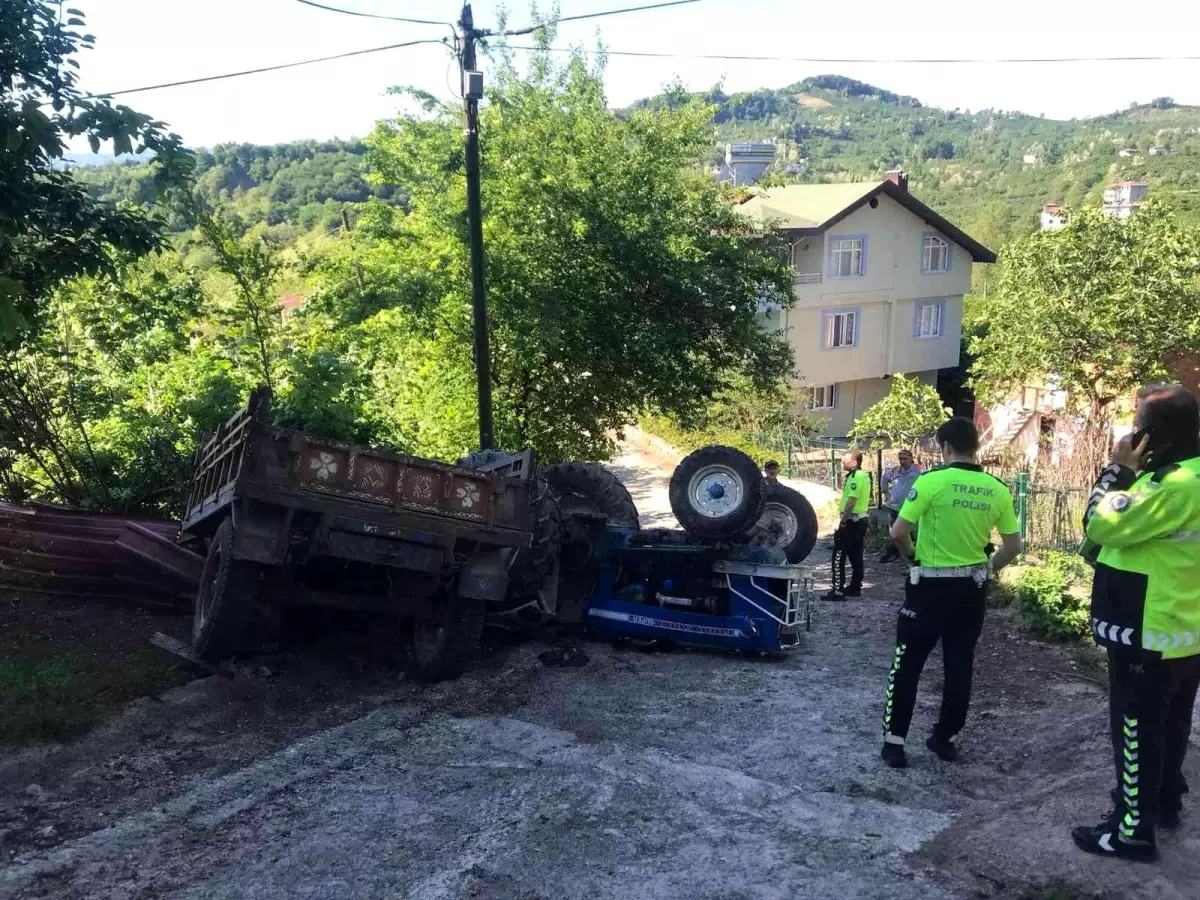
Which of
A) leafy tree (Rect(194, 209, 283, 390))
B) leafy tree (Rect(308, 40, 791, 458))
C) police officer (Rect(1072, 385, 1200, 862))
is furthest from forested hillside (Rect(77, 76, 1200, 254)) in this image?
police officer (Rect(1072, 385, 1200, 862))

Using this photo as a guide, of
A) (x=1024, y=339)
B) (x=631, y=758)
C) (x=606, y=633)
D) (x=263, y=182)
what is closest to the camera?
(x=631, y=758)

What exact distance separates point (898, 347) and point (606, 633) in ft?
99.3

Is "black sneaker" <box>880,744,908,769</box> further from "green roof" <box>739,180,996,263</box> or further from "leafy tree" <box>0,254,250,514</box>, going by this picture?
"green roof" <box>739,180,996,263</box>

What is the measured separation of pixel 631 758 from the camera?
601 cm

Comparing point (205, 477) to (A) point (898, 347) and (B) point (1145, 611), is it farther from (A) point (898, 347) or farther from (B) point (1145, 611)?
(A) point (898, 347)

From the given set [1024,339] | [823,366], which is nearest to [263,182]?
[823,366]

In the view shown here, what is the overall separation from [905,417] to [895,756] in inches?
538

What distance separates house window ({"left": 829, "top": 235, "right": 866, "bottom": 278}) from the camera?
110 ft

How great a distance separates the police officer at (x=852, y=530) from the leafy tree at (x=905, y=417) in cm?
706

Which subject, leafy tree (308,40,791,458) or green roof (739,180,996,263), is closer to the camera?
leafy tree (308,40,791,458)

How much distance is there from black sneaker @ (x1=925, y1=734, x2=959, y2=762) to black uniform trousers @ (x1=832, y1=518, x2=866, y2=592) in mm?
5496

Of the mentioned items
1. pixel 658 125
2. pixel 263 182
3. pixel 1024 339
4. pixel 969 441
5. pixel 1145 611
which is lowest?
pixel 1145 611

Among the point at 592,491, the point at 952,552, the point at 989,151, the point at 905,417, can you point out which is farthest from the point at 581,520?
the point at 989,151

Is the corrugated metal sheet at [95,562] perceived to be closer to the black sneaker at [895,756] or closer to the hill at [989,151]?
the black sneaker at [895,756]
